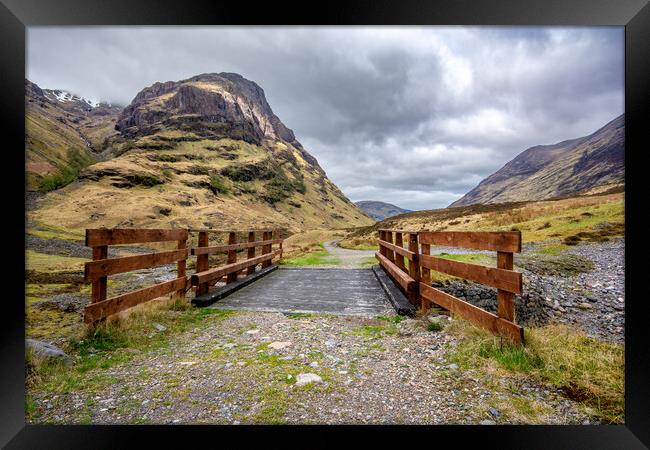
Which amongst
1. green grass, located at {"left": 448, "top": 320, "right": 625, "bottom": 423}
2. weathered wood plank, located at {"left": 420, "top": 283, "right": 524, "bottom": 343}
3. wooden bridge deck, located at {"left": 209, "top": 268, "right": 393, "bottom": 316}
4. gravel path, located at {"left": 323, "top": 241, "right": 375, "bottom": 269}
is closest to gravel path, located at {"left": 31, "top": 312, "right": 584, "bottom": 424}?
green grass, located at {"left": 448, "top": 320, "right": 625, "bottom": 423}

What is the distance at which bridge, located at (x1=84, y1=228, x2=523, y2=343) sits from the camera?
353 cm

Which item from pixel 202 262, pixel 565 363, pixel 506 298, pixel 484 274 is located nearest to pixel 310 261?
pixel 202 262

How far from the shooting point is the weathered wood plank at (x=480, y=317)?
322 cm

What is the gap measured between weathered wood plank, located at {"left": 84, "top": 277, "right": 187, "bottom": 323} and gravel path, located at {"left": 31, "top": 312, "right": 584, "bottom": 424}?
0.78m

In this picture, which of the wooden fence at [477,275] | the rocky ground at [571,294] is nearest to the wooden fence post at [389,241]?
the rocky ground at [571,294]

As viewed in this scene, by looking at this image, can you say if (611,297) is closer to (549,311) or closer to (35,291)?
(549,311)

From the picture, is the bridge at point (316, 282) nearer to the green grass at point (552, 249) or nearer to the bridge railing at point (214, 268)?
the bridge railing at point (214, 268)

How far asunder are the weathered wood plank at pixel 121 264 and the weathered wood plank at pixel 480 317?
463 cm

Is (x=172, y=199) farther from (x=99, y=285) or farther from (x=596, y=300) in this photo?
(x=596, y=300)

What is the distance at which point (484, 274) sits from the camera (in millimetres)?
3727

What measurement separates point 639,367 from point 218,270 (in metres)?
6.94

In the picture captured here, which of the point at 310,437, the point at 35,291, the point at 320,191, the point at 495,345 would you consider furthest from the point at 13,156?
the point at 320,191

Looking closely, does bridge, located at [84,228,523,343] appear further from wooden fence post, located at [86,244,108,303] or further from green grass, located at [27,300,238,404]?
green grass, located at [27,300,238,404]

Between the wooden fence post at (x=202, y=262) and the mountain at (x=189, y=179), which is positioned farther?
the mountain at (x=189, y=179)
